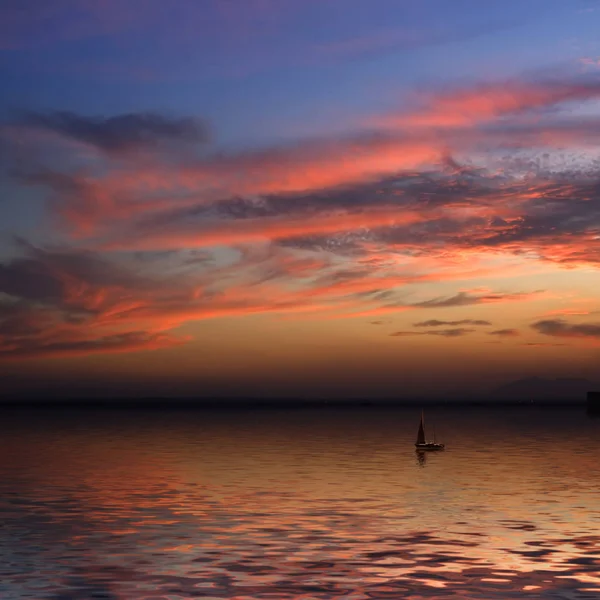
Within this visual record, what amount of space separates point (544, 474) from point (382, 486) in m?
23.6

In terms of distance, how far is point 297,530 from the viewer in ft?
186

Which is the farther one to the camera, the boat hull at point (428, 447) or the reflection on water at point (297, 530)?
the boat hull at point (428, 447)

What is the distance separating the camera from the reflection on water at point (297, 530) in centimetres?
3978

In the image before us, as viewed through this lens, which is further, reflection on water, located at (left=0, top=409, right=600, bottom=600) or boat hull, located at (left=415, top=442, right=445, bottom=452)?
boat hull, located at (left=415, top=442, right=445, bottom=452)

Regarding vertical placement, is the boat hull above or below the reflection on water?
below

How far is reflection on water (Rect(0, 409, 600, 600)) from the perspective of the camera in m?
39.8

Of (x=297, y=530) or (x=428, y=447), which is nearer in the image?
(x=297, y=530)

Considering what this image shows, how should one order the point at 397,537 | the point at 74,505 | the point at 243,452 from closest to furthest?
the point at 397,537
the point at 74,505
the point at 243,452

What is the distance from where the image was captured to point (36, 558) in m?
46.8

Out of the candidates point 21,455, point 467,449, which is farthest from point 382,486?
point 467,449

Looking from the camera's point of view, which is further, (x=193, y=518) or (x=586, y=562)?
(x=193, y=518)

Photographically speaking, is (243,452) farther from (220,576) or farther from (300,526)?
(220,576)

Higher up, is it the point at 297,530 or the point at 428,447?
the point at 297,530

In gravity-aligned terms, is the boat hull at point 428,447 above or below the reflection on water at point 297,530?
below
